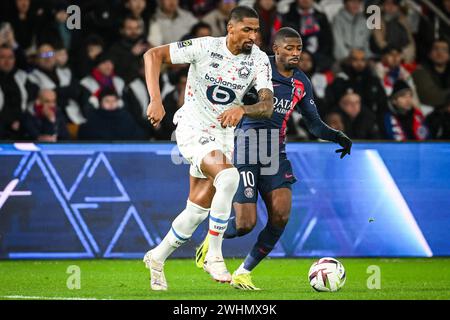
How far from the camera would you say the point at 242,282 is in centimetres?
995

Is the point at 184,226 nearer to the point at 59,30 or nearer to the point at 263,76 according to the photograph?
the point at 263,76

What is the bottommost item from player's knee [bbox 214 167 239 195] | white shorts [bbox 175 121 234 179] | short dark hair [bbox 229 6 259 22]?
player's knee [bbox 214 167 239 195]

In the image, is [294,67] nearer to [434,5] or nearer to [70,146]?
[70,146]

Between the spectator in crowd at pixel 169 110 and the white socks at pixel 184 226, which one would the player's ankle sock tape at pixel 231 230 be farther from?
the spectator in crowd at pixel 169 110

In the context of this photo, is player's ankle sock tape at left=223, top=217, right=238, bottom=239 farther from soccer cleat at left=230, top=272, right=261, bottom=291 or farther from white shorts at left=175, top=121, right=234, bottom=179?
white shorts at left=175, top=121, right=234, bottom=179

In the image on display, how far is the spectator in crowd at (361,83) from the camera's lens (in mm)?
15414

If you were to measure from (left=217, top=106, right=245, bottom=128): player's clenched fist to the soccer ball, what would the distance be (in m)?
1.72

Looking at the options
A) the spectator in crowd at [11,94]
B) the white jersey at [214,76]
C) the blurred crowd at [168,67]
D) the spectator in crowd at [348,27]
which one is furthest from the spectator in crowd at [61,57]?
the white jersey at [214,76]

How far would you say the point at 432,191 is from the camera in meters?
13.3

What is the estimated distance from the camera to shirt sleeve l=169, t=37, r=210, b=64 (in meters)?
9.59

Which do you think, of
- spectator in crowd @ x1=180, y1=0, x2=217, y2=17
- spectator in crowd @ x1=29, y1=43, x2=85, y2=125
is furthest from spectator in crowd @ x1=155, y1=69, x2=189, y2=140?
spectator in crowd @ x1=180, y1=0, x2=217, y2=17

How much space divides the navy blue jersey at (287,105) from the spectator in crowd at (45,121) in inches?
172

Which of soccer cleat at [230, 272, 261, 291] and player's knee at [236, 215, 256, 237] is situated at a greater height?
player's knee at [236, 215, 256, 237]
